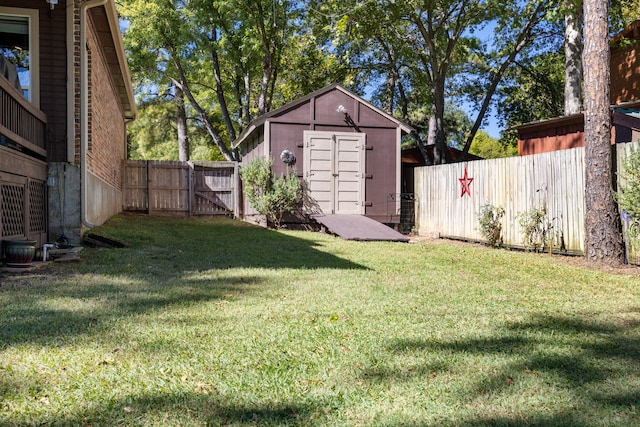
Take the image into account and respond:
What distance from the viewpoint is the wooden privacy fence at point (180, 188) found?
55.9ft

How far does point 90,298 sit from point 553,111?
22346 millimetres

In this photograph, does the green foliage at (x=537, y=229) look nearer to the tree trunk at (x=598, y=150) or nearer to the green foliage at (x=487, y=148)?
the tree trunk at (x=598, y=150)

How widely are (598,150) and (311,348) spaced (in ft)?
20.3

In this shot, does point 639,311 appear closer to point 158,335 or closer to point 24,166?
point 158,335

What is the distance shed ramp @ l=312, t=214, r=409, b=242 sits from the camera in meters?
11.0

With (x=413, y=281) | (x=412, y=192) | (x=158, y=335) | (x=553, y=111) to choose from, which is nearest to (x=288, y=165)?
(x=412, y=192)

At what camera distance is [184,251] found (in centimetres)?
801

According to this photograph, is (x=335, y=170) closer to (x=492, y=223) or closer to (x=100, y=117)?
(x=492, y=223)

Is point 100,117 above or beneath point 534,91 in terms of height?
beneath

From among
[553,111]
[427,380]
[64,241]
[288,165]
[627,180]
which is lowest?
[427,380]

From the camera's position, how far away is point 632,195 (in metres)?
6.96

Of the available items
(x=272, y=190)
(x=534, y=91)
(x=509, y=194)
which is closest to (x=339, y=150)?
(x=272, y=190)

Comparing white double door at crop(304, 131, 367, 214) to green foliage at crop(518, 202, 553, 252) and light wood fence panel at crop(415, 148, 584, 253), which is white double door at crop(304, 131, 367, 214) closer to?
light wood fence panel at crop(415, 148, 584, 253)

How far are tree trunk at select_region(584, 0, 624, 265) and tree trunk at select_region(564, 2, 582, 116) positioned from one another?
744 centimetres
